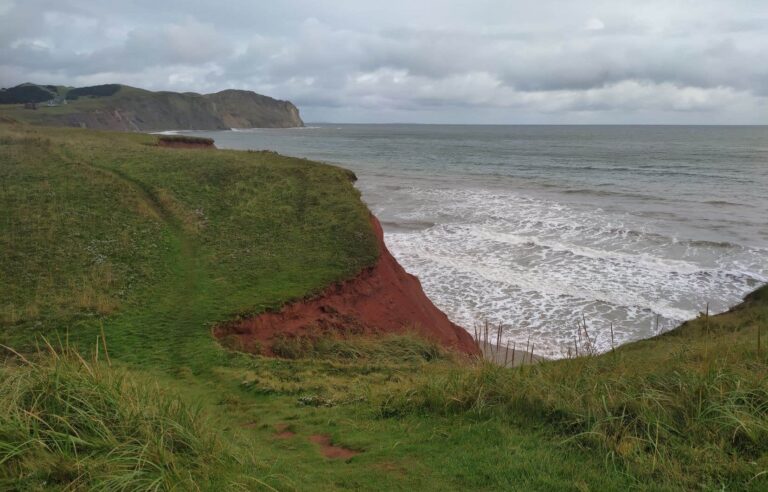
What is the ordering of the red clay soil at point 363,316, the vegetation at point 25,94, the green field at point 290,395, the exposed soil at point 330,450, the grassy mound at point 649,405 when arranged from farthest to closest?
the vegetation at point 25,94 < the red clay soil at point 363,316 < the exposed soil at point 330,450 < the grassy mound at point 649,405 < the green field at point 290,395

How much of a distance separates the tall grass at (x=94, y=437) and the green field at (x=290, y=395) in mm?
22

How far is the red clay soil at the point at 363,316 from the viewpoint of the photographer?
13.5 meters

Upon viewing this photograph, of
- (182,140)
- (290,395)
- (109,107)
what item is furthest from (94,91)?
(290,395)

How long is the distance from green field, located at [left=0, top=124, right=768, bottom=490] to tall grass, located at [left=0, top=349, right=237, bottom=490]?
0.9 inches

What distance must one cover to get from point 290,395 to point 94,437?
15.1ft

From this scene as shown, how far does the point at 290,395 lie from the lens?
9836 mm

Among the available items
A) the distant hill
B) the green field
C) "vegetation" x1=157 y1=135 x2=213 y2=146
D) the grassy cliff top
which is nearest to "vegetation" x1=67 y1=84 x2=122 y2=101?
the distant hill

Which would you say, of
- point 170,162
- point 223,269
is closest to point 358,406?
point 223,269

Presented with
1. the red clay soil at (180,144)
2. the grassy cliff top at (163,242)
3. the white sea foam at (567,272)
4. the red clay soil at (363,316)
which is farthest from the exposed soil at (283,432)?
A: the red clay soil at (180,144)

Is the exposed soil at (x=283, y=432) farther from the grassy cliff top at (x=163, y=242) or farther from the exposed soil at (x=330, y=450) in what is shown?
the grassy cliff top at (x=163, y=242)

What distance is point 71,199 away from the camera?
21.4 meters

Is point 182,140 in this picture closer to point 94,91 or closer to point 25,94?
point 25,94

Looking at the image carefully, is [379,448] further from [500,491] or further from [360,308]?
[360,308]

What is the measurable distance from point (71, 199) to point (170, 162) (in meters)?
7.80
